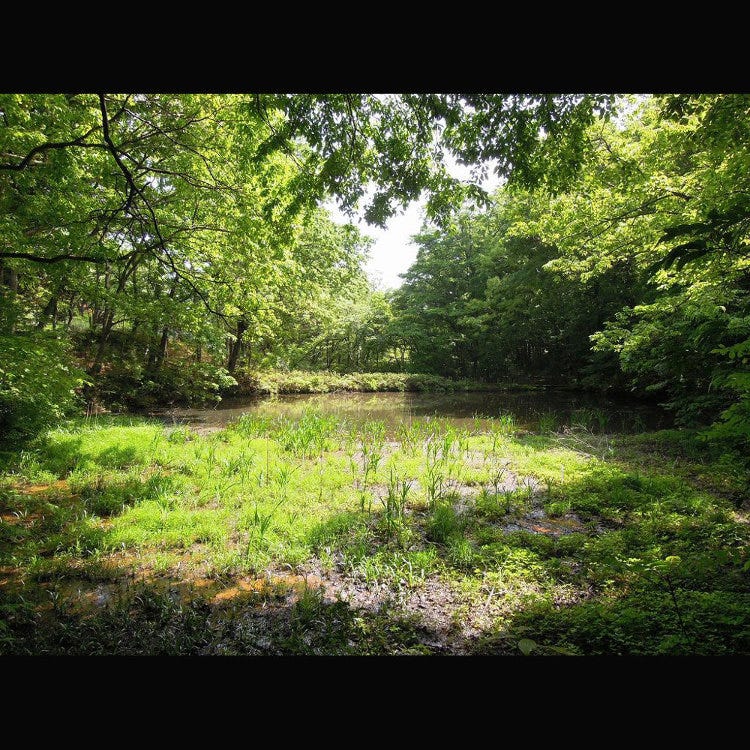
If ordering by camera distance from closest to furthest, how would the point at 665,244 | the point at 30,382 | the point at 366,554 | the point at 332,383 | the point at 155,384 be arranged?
the point at 366,554 < the point at 30,382 < the point at 665,244 < the point at 155,384 < the point at 332,383

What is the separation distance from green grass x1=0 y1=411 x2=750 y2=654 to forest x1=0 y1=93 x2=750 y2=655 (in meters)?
0.03

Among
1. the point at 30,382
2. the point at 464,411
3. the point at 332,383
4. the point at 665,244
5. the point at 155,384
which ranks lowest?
the point at 464,411

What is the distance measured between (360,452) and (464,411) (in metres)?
8.85

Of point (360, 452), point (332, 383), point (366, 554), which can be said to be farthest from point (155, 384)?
point (366, 554)

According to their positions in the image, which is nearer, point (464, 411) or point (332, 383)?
point (464, 411)

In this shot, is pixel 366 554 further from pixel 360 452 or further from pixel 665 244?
pixel 665 244

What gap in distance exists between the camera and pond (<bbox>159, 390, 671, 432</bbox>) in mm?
12273

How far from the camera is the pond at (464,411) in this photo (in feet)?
40.3

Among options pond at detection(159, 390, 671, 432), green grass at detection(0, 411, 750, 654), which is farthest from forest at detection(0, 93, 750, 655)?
pond at detection(159, 390, 671, 432)

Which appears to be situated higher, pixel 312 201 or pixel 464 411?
pixel 312 201

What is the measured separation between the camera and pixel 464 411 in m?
16.2

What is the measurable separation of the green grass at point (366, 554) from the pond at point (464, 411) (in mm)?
Answer: 4896

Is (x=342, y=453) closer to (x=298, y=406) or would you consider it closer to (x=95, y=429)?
(x=95, y=429)

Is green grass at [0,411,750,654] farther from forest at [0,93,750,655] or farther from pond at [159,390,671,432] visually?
pond at [159,390,671,432]
